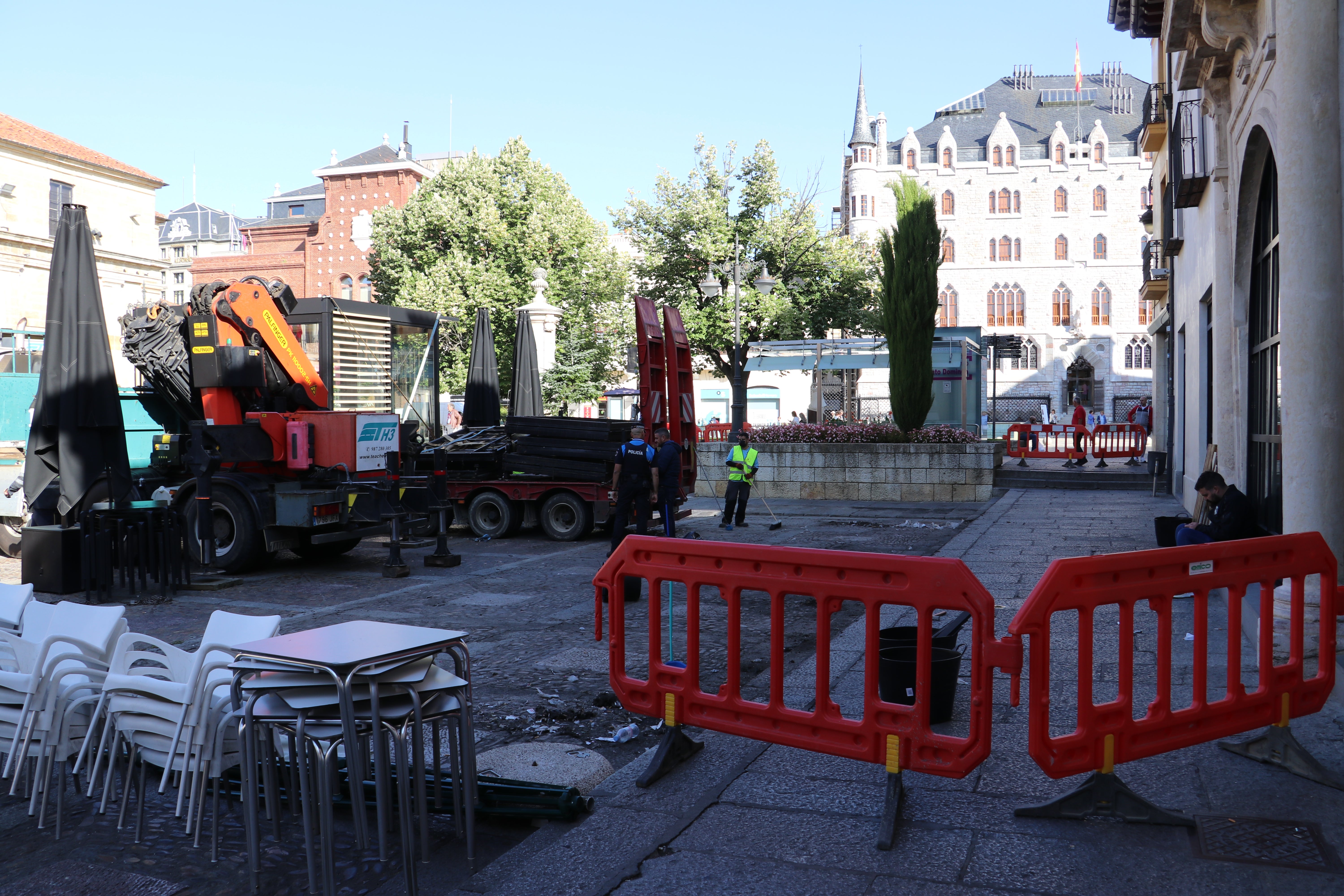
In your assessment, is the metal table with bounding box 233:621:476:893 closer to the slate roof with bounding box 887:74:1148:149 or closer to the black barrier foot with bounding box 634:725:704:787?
the black barrier foot with bounding box 634:725:704:787

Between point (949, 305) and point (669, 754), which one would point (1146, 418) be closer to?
point (669, 754)

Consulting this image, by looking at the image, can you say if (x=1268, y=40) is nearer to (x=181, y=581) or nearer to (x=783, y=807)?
(x=783, y=807)

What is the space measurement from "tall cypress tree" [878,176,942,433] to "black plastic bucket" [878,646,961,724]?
15896mm

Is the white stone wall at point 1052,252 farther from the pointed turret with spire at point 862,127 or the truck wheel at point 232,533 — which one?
the truck wheel at point 232,533

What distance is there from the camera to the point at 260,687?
343 cm

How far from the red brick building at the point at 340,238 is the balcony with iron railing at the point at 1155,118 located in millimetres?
39773

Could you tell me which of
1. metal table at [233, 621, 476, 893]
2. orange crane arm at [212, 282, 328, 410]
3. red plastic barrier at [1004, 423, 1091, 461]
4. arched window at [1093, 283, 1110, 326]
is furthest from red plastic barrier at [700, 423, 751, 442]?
arched window at [1093, 283, 1110, 326]

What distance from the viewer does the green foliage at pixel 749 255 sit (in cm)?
3875

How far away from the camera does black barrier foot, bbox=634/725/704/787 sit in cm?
441

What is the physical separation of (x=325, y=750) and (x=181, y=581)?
7833mm

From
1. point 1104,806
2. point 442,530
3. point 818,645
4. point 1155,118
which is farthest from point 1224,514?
point 1155,118

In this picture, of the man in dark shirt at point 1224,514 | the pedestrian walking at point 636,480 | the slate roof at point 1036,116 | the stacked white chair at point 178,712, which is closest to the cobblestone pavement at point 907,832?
the stacked white chair at point 178,712

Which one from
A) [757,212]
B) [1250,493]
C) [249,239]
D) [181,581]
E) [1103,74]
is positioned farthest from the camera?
[1103,74]

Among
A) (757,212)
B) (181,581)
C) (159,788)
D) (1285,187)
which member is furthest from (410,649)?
(757,212)
